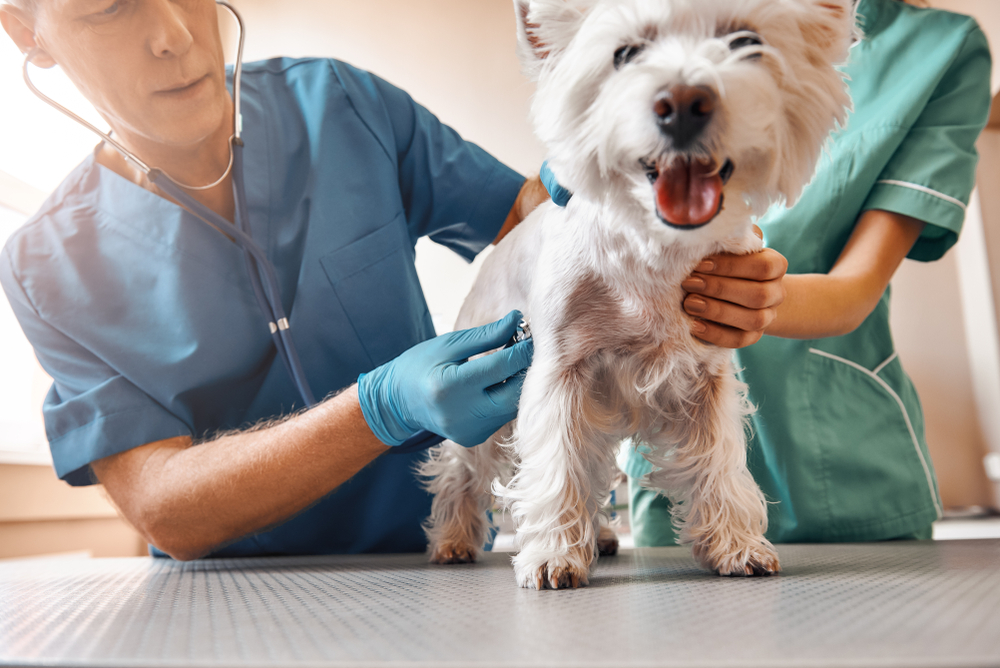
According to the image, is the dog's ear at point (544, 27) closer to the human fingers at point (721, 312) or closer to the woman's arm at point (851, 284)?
the human fingers at point (721, 312)

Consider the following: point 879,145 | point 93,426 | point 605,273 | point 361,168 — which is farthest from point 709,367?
point 93,426

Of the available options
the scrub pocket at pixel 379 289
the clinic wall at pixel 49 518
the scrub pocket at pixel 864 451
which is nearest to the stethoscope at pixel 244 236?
the scrub pocket at pixel 379 289

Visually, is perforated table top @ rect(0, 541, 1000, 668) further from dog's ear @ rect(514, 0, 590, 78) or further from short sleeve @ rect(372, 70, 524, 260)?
short sleeve @ rect(372, 70, 524, 260)

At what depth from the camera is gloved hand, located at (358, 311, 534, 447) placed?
0.88 metres

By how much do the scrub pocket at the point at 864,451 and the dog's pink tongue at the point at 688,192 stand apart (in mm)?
686

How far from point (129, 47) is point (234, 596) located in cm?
87

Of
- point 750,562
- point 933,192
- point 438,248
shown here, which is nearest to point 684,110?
point 750,562

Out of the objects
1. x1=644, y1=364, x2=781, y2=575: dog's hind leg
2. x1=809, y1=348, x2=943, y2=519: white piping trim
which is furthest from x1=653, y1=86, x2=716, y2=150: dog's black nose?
x1=809, y1=348, x2=943, y2=519: white piping trim

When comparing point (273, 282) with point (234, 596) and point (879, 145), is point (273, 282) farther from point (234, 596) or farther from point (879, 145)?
point (879, 145)

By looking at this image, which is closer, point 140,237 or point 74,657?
point 74,657

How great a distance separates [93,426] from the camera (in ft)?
3.35

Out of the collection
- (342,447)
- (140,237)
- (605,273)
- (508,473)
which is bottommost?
(508,473)

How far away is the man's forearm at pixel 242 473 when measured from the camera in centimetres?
100

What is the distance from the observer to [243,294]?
114cm
